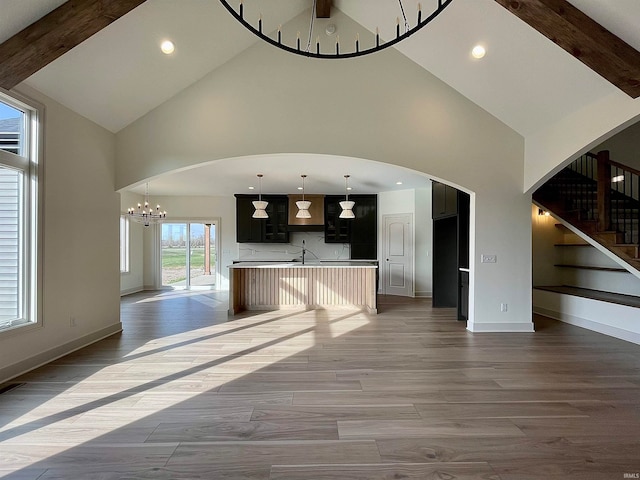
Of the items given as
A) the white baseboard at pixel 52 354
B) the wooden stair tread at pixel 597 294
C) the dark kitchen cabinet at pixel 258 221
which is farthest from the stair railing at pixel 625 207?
the white baseboard at pixel 52 354

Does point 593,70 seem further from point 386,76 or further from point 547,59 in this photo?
point 386,76

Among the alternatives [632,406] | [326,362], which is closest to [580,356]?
[632,406]

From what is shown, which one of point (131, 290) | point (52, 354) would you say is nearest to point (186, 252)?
point (131, 290)

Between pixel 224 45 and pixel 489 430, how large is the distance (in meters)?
4.86

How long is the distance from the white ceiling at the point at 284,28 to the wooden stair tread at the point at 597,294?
2.74 m

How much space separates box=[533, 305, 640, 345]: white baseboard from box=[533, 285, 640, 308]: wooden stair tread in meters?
0.36

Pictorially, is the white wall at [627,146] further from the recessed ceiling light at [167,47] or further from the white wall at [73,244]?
the white wall at [73,244]

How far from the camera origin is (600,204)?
4.44 meters

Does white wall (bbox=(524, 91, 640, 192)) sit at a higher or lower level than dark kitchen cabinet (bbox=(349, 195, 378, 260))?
higher

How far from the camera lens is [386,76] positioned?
434cm

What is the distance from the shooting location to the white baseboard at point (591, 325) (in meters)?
4.16

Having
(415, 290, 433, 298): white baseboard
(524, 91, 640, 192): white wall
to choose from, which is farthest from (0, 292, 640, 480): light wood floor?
(415, 290, 433, 298): white baseboard

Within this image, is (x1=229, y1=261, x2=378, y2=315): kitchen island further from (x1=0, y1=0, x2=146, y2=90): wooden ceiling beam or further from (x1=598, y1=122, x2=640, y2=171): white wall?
(x1=598, y1=122, x2=640, y2=171): white wall

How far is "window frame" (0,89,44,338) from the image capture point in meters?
3.17
